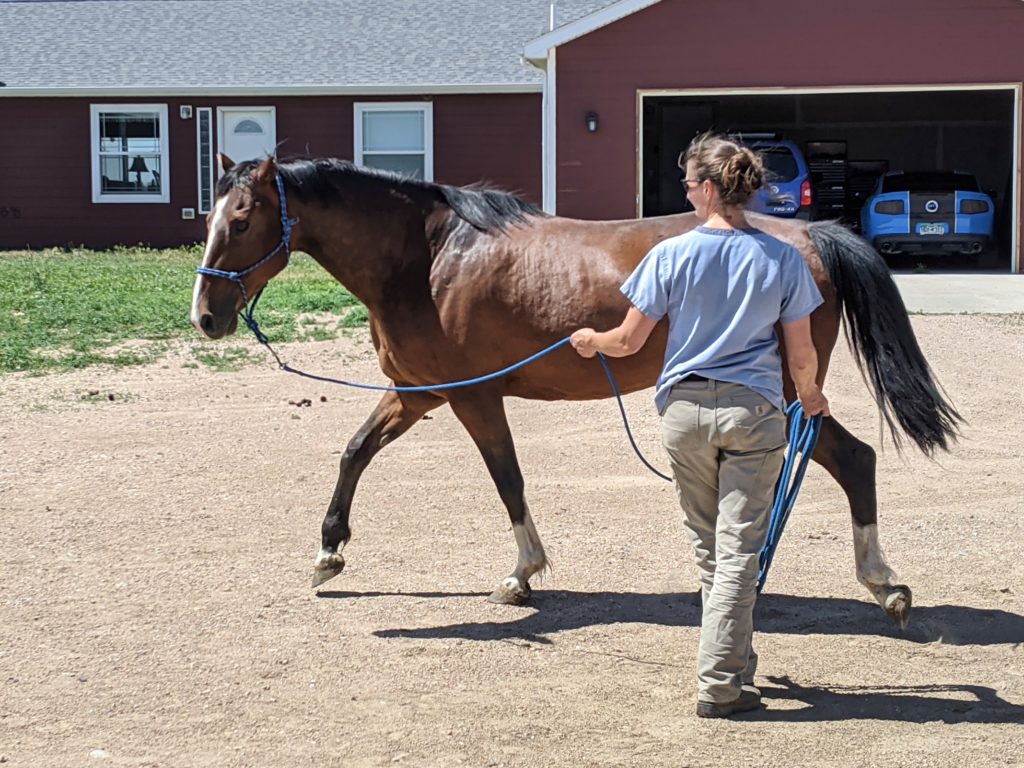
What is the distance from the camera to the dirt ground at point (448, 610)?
474 cm

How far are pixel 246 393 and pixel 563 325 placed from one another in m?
5.54

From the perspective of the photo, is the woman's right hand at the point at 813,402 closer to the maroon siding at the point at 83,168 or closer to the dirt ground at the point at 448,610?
the dirt ground at the point at 448,610

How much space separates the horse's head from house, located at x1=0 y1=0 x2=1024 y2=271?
1481cm

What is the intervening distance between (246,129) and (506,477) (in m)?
21.1

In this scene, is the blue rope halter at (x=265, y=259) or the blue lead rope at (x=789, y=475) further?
the blue rope halter at (x=265, y=259)

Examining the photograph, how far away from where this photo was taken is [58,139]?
26625mm

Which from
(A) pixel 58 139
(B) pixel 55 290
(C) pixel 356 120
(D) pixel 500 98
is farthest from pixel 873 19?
(A) pixel 58 139

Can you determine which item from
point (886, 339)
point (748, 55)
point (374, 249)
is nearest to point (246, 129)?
point (748, 55)

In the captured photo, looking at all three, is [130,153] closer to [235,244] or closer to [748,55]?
[748,55]

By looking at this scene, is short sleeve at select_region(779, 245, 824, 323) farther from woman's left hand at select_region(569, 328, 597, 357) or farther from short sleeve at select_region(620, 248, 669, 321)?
woman's left hand at select_region(569, 328, 597, 357)

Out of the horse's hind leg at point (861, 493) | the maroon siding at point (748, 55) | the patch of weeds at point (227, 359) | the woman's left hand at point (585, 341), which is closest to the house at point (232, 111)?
the maroon siding at point (748, 55)

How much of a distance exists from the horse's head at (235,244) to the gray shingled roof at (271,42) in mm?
19168

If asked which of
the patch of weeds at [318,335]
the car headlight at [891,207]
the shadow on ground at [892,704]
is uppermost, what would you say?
the car headlight at [891,207]

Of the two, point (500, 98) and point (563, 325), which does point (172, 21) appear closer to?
point (500, 98)
